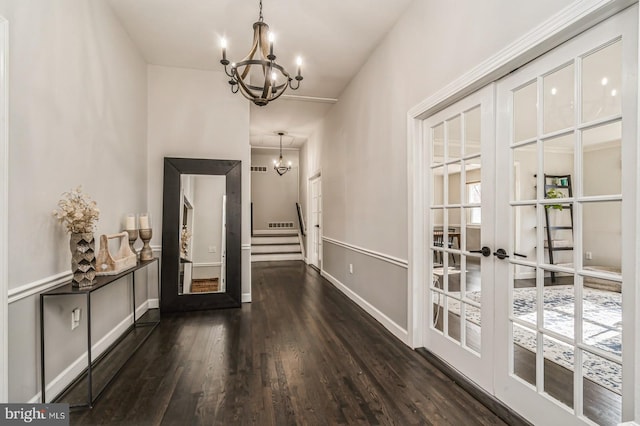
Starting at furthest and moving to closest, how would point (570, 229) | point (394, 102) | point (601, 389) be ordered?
point (394, 102), point (570, 229), point (601, 389)

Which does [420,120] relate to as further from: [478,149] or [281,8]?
[281,8]

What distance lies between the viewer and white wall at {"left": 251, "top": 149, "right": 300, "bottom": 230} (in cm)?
968

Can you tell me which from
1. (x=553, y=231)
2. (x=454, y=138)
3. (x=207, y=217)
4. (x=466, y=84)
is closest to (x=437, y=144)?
(x=454, y=138)

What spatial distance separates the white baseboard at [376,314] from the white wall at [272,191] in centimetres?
480

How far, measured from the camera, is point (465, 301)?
7.70ft

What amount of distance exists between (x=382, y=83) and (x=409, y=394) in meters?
3.00

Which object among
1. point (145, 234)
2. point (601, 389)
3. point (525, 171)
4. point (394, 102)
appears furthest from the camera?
point (145, 234)

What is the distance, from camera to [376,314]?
A: 364 cm

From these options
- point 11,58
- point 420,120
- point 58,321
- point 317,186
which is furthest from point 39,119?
point 317,186

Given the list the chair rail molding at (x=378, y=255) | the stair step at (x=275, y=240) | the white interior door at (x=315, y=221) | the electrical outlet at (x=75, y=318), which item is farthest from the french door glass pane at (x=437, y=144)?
the stair step at (x=275, y=240)

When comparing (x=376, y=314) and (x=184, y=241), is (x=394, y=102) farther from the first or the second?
(x=184, y=241)

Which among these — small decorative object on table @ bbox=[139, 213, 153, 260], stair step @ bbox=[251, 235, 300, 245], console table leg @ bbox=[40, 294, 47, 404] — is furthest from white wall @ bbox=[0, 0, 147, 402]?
stair step @ bbox=[251, 235, 300, 245]

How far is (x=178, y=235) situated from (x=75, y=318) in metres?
1.76

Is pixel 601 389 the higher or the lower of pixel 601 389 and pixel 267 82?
the lower
